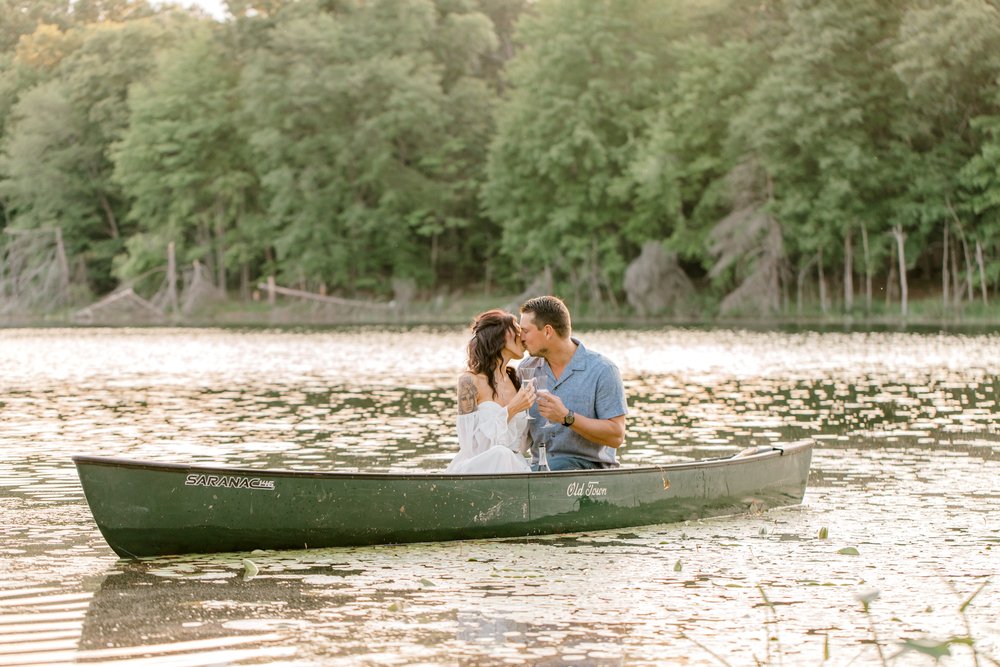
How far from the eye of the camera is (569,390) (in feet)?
37.2

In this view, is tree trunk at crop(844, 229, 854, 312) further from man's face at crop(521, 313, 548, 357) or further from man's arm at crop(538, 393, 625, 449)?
man's face at crop(521, 313, 548, 357)

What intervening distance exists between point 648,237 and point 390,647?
58.5 m

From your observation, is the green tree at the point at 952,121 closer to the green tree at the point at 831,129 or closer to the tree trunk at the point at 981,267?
the tree trunk at the point at 981,267

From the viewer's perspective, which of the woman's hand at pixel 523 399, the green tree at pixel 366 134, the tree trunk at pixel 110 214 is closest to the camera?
the woman's hand at pixel 523 399

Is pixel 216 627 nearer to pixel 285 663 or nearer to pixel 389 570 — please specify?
pixel 285 663

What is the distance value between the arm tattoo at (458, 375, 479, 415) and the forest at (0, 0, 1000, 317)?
4539 cm

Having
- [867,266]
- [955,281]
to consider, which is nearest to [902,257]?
[955,281]

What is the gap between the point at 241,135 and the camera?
76938 mm

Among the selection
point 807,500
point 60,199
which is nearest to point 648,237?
point 60,199

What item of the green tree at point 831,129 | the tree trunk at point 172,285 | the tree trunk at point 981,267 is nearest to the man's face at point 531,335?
the green tree at point 831,129

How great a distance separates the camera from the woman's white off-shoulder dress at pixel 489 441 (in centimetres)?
1112

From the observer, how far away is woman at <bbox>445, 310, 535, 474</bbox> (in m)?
10.9

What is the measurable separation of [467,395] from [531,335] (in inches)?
23.0

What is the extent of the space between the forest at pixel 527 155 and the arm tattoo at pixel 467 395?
4539cm
